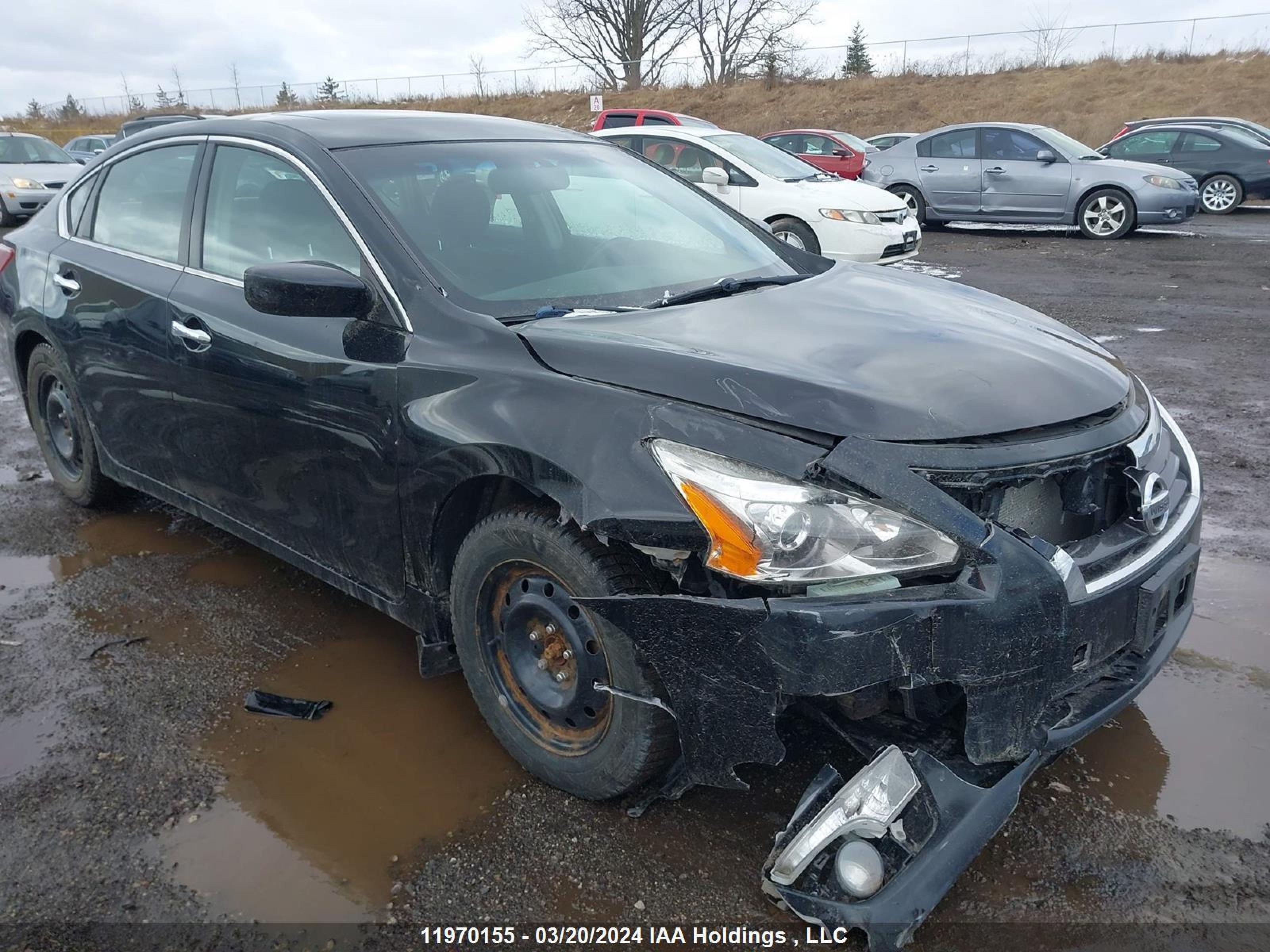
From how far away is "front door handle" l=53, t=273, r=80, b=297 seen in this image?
13.2 ft

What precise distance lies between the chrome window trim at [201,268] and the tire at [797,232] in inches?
294

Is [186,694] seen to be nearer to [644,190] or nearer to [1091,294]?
[644,190]

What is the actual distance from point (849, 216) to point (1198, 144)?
9985 millimetres

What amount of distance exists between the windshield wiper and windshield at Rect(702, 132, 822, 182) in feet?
27.1

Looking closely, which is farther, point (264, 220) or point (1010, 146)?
point (1010, 146)

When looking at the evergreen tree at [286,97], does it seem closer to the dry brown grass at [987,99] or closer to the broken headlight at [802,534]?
the dry brown grass at [987,99]

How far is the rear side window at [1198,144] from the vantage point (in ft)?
55.1

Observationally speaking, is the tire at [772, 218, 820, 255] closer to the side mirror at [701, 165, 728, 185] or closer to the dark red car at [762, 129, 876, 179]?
the side mirror at [701, 165, 728, 185]

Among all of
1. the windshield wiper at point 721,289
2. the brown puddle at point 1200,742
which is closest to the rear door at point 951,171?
the brown puddle at point 1200,742

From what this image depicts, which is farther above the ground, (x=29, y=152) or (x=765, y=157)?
(x=29, y=152)

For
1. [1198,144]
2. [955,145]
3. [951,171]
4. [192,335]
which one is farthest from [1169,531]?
[1198,144]

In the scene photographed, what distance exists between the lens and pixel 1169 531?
7.78 ft

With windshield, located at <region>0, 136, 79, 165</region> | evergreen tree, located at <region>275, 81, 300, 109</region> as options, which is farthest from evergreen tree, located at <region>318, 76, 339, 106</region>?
windshield, located at <region>0, 136, 79, 165</region>

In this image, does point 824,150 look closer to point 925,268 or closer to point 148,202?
point 925,268
